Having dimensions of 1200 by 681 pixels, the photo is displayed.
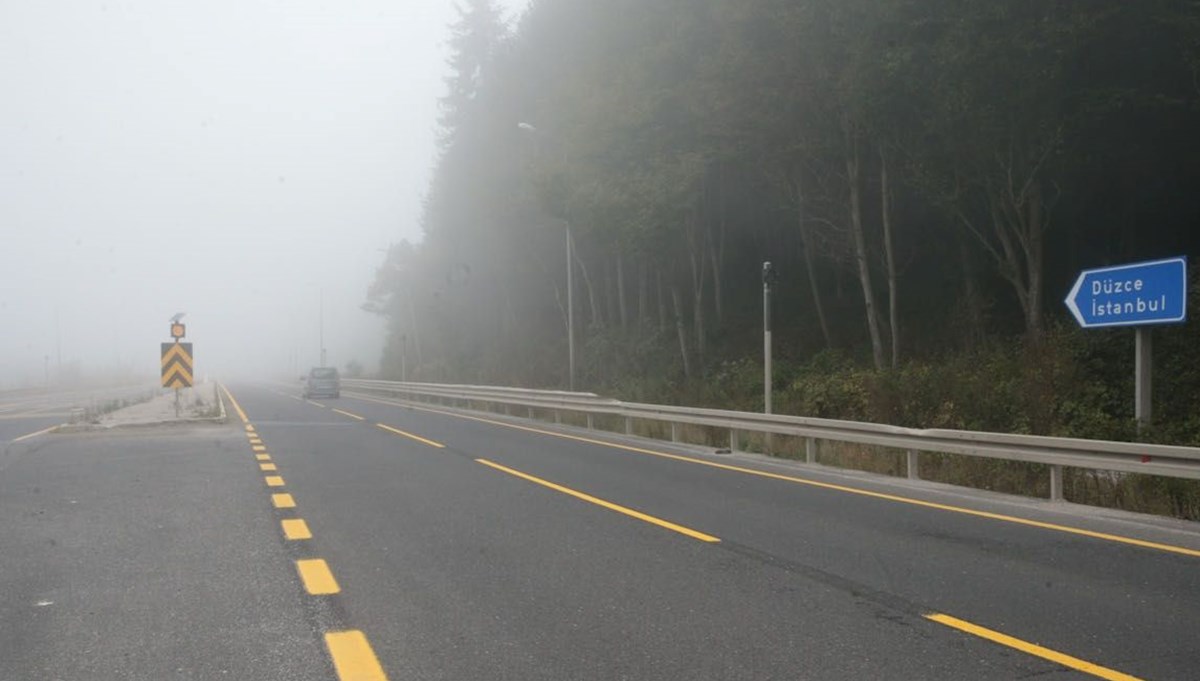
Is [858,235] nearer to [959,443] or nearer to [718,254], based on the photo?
[718,254]

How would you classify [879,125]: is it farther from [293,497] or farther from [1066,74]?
[293,497]

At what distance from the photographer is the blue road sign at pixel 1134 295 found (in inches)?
442

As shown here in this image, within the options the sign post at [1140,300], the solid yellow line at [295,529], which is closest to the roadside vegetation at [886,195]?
the sign post at [1140,300]

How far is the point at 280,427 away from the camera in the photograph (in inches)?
917

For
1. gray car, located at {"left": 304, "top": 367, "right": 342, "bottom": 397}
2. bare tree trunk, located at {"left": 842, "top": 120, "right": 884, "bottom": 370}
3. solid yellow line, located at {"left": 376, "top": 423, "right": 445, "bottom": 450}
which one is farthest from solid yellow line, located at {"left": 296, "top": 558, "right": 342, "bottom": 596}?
gray car, located at {"left": 304, "top": 367, "right": 342, "bottom": 397}

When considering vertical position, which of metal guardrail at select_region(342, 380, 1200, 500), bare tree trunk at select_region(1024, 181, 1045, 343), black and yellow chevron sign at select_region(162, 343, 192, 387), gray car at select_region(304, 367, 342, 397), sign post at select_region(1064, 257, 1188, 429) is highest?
bare tree trunk at select_region(1024, 181, 1045, 343)

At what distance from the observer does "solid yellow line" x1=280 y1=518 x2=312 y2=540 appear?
8.30 metres

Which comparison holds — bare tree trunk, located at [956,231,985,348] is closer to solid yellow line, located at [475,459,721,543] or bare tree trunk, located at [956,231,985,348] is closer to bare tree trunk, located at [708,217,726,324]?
bare tree trunk, located at [708,217,726,324]

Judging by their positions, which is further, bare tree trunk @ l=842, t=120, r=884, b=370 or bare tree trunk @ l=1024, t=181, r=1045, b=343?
bare tree trunk @ l=842, t=120, r=884, b=370

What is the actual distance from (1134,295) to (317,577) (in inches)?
414

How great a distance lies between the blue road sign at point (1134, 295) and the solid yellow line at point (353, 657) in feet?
33.5

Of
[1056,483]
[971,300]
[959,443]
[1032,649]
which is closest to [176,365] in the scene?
[959,443]

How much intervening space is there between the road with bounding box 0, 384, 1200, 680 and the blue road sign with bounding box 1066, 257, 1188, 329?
3107mm

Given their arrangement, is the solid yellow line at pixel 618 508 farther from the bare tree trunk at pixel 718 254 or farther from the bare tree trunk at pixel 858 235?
the bare tree trunk at pixel 718 254
